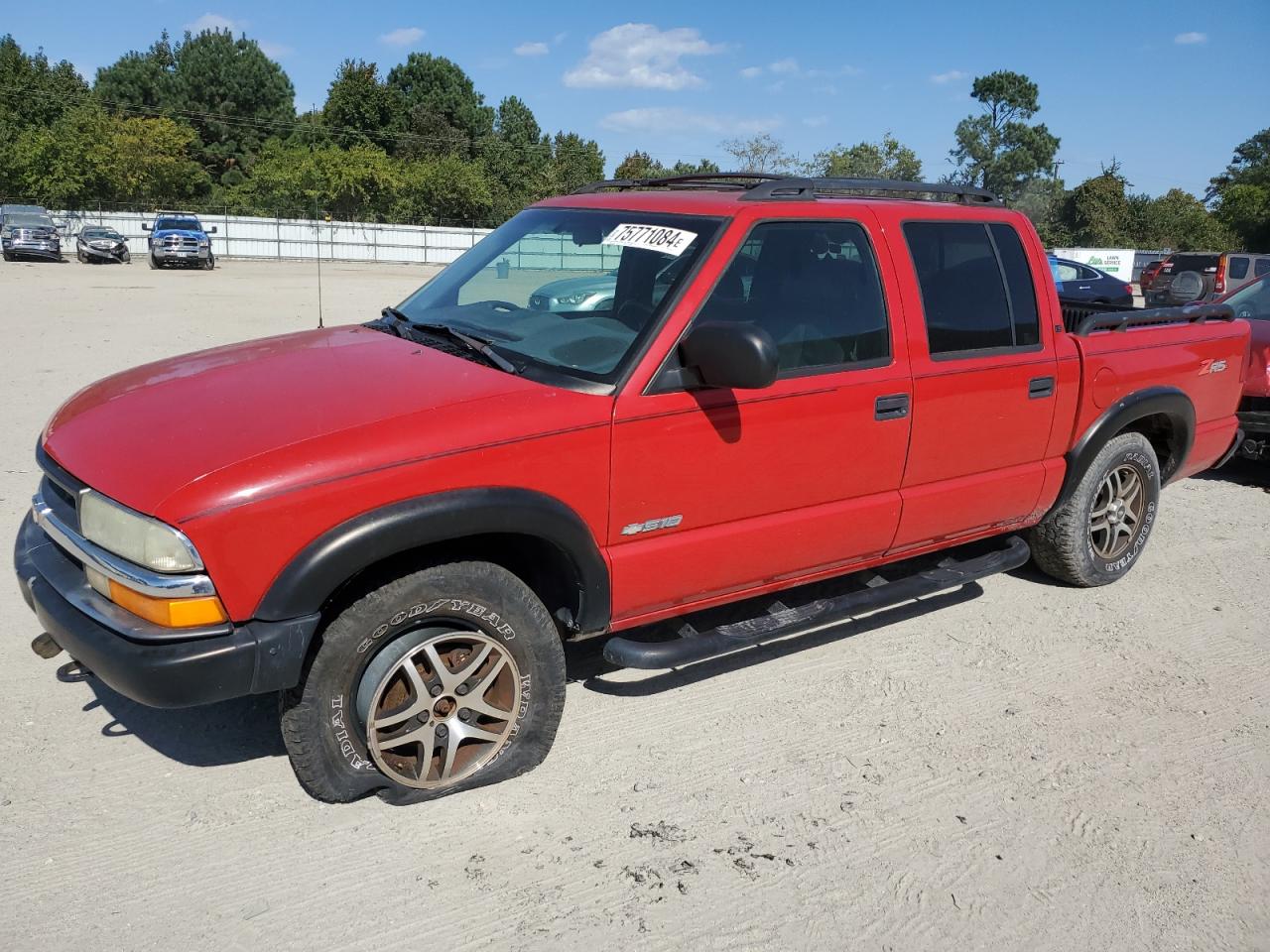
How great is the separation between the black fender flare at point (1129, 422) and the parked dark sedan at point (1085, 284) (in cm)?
1573

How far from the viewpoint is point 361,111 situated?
7819 centimetres

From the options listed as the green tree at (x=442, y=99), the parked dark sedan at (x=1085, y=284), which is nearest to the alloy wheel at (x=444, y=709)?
the parked dark sedan at (x=1085, y=284)

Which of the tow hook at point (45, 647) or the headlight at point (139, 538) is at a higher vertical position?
the headlight at point (139, 538)

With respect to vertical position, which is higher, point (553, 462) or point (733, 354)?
point (733, 354)

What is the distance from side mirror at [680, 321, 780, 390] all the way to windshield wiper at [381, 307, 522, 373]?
0.64 m

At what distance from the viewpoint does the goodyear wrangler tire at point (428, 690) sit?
3.06 m

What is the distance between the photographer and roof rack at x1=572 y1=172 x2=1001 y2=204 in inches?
159

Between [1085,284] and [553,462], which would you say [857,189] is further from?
[1085,284]

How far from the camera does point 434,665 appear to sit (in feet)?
10.5

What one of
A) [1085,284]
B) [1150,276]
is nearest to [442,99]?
[1150,276]

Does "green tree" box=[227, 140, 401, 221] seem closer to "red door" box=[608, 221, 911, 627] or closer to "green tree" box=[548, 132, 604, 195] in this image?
"green tree" box=[548, 132, 604, 195]

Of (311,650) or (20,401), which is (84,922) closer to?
(311,650)

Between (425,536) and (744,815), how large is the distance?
4.62 ft

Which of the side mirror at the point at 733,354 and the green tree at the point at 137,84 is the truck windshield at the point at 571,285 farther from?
the green tree at the point at 137,84
